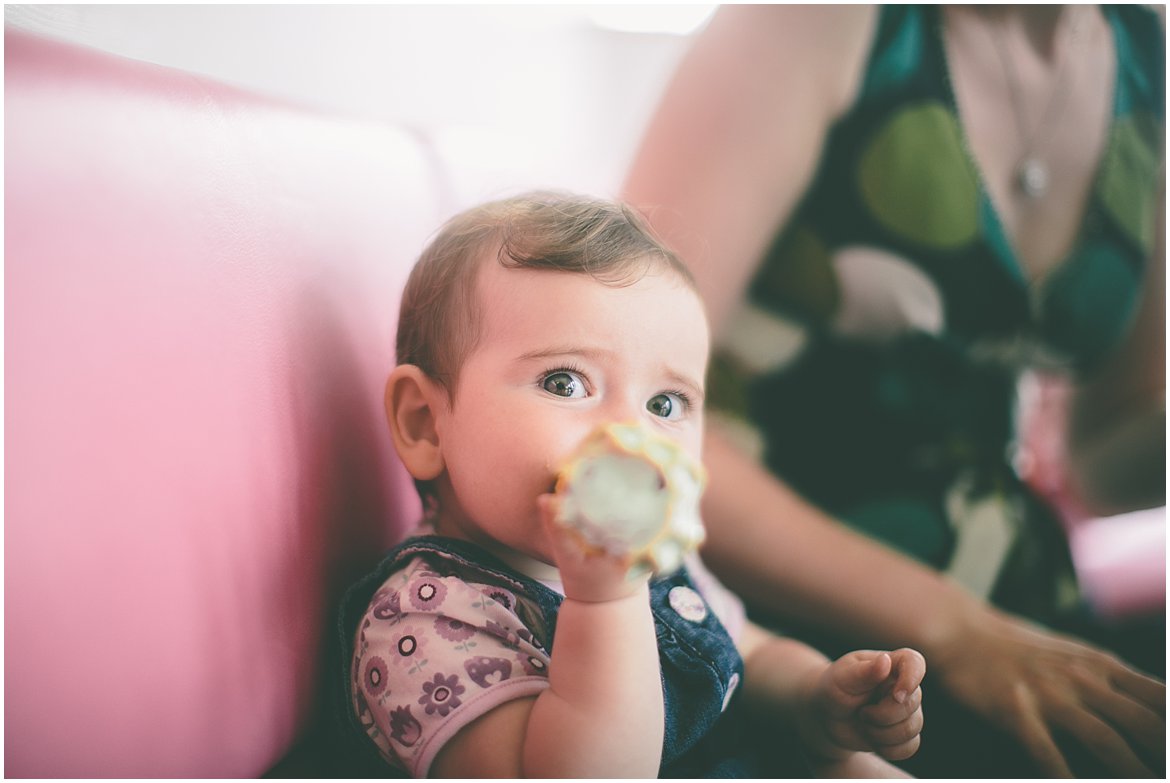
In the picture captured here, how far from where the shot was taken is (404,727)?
339 millimetres

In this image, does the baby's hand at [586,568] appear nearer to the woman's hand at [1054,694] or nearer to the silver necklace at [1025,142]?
the woman's hand at [1054,694]

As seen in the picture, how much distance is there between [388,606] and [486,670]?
0.06 metres

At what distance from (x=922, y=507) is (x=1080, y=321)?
0.20 meters

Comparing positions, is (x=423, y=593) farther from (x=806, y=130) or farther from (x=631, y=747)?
(x=806, y=130)

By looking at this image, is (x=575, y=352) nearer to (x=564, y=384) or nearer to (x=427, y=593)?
(x=564, y=384)

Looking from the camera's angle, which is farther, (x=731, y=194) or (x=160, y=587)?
(x=731, y=194)

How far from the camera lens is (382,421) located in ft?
1.49

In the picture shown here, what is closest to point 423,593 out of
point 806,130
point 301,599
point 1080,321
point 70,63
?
point 301,599

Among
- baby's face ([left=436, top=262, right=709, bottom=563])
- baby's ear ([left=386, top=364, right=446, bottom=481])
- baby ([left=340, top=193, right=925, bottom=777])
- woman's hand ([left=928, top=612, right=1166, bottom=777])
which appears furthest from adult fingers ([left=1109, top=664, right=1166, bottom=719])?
baby's ear ([left=386, top=364, right=446, bottom=481])

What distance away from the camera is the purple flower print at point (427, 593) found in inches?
14.1

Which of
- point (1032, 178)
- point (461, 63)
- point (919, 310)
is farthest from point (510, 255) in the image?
point (461, 63)

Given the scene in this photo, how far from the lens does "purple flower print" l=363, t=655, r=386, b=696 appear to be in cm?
35

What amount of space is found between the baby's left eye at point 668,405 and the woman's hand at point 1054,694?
0.22 meters

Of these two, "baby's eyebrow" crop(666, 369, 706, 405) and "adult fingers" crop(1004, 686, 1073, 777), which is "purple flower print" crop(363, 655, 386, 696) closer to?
"baby's eyebrow" crop(666, 369, 706, 405)
